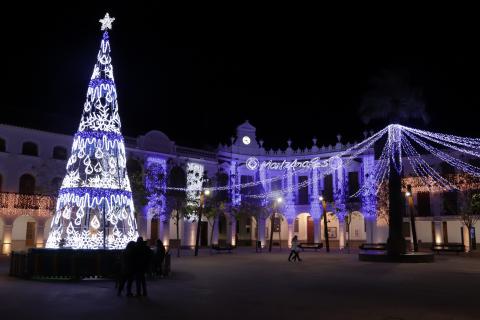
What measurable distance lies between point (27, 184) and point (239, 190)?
2079 centimetres

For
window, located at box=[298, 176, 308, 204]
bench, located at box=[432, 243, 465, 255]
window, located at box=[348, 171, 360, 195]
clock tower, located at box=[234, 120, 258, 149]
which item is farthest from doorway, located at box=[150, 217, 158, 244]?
bench, located at box=[432, 243, 465, 255]

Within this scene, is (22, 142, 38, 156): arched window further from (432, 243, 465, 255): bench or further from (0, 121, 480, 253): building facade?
(432, 243, 465, 255): bench

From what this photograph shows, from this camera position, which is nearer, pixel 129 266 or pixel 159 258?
pixel 129 266

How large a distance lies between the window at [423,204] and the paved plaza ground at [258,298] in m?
26.6

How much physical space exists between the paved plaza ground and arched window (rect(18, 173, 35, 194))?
1792 cm

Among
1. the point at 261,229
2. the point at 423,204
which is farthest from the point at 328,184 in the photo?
the point at 423,204

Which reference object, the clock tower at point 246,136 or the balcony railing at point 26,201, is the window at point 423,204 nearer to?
the clock tower at point 246,136

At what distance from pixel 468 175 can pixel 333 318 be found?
33268 millimetres

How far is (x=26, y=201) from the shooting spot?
34.3 meters

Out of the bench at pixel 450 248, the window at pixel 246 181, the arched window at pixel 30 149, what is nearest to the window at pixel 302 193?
the window at pixel 246 181

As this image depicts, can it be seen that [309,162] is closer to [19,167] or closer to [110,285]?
[19,167]

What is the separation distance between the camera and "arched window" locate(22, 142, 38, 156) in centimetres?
3591

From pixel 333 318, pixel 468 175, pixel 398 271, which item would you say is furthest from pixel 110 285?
pixel 468 175

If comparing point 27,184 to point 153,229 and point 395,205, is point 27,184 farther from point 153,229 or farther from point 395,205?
point 395,205
